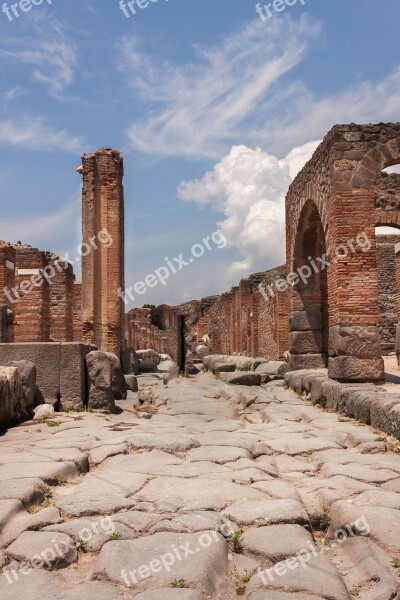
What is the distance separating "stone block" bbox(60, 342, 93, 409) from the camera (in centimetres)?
746

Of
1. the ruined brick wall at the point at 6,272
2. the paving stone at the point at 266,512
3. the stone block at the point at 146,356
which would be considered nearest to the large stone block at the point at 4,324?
the ruined brick wall at the point at 6,272

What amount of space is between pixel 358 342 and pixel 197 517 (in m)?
6.57

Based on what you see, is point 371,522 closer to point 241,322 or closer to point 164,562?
point 164,562

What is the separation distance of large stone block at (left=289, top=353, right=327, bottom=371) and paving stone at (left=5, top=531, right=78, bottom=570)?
10.4 metres

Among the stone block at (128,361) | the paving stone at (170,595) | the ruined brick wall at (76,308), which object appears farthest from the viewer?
the ruined brick wall at (76,308)

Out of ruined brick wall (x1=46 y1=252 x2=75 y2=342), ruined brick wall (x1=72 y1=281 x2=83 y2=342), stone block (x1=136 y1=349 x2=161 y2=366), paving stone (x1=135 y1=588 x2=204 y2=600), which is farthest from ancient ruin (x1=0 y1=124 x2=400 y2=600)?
stone block (x1=136 y1=349 x2=161 y2=366)

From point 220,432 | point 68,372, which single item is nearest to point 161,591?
point 220,432

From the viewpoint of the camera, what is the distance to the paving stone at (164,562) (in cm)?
233

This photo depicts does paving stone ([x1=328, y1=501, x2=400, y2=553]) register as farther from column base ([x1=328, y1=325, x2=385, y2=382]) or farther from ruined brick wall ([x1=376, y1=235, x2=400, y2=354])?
ruined brick wall ([x1=376, y1=235, x2=400, y2=354])

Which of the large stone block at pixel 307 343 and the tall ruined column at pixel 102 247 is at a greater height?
the tall ruined column at pixel 102 247

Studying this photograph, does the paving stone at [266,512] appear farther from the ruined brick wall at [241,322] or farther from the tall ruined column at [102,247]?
the ruined brick wall at [241,322]

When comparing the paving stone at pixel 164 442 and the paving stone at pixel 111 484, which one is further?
the paving stone at pixel 164 442

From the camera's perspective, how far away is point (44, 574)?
2414 mm

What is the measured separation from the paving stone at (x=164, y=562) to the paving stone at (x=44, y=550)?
0.16 m
